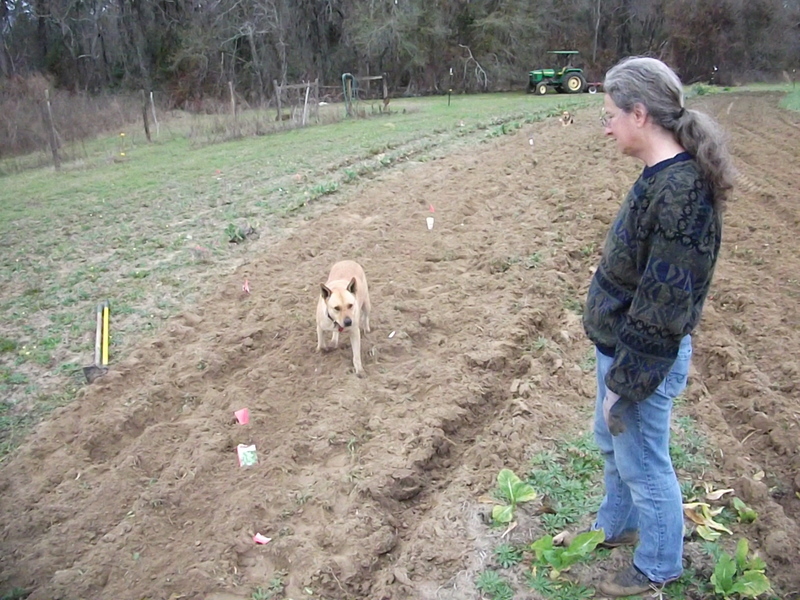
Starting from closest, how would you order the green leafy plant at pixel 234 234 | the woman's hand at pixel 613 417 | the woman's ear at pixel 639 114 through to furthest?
the woman's ear at pixel 639 114 < the woman's hand at pixel 613 417 < the green leafy plant at pixel 234 234

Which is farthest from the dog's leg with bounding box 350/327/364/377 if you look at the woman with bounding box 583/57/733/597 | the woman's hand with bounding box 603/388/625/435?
the woman's hand with bounding box 603/388/625/435

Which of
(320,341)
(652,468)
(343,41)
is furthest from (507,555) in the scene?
(343,41)

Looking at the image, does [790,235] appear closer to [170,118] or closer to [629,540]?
[629,540]

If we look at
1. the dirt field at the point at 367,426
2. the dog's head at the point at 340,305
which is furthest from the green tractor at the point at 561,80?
the dog's head at the point at 340,305

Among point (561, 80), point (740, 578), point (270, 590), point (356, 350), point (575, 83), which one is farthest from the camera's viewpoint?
point (561, 80)

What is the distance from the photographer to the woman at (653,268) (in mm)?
2070

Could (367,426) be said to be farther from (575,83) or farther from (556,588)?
(575,83)

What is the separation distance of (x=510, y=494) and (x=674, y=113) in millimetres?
2151

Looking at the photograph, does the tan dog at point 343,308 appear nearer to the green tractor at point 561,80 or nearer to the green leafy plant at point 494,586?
the green leafy plant at point 494,586

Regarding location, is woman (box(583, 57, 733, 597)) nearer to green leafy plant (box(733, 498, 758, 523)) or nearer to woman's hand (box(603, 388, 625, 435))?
woman's hand (box(603, 388, 625, 435))

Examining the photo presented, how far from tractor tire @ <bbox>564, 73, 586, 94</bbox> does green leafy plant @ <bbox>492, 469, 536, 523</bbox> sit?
3229 cm

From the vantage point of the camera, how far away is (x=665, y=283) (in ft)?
6.85

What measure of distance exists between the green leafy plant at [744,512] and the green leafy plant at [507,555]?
3.85 feet

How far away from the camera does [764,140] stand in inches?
533
